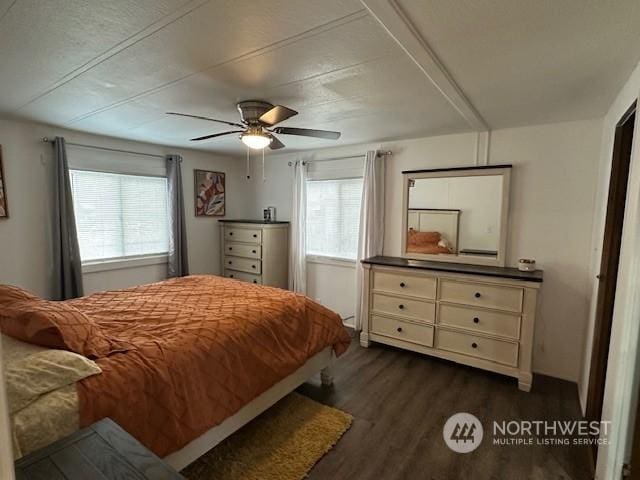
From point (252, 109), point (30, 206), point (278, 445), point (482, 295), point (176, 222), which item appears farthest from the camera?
point (176, 222)

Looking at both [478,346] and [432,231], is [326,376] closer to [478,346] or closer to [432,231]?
[478,346]

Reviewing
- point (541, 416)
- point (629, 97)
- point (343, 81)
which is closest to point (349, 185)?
point (343, 81)

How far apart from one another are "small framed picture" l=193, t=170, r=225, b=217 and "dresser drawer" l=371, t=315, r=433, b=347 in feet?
9.13

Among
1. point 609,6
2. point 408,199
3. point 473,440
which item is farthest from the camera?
point 408,199

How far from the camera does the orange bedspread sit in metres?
1.50

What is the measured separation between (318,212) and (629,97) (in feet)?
10.3

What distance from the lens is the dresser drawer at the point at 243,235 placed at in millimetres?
4414

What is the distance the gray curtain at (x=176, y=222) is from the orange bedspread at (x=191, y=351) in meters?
1.28

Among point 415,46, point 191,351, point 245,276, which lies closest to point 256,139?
point 415,46

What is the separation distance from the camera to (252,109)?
2338 millimetres

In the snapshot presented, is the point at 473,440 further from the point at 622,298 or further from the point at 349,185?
the point at 349,185

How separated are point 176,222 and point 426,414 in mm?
3512

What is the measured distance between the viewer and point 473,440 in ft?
7.07

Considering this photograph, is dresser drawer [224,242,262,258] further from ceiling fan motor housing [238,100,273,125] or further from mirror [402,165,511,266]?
ceiling fan motor housing [238,100,273,125]
